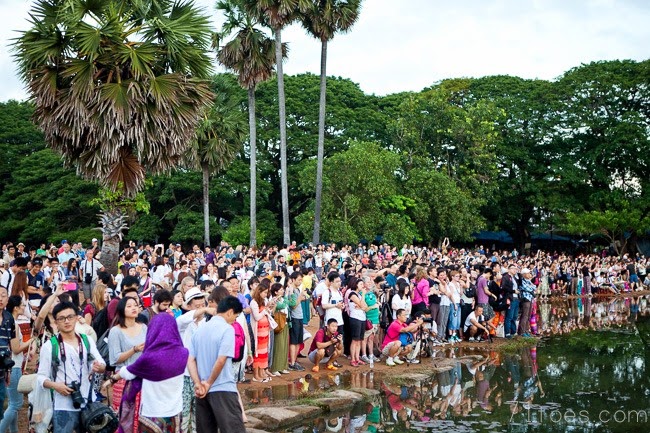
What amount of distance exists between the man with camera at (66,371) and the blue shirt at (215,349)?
836 mm

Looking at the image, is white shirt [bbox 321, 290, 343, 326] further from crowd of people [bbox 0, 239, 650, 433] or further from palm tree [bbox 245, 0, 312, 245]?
palm tree [bbox 245, 0, 312, 245]

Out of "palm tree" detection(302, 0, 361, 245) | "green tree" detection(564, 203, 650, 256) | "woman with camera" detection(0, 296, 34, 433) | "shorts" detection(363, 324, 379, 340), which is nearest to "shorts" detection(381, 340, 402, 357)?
"shorts" detection(363, 324, 379, 340)

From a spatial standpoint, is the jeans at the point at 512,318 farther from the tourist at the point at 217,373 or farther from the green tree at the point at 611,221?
the green tree at the point at 611,221

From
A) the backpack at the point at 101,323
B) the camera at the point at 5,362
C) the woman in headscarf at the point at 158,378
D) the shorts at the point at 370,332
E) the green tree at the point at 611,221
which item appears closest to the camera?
the woman in headscarf at the point at 158,378

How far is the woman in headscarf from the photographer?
554cm

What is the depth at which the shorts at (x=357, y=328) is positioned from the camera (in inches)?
501

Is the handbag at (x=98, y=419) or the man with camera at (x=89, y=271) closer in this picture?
the handbag at (x=98, y=419)

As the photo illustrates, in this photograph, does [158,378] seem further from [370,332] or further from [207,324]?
[370,332]

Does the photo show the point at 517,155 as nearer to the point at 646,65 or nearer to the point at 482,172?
the point at 482,172

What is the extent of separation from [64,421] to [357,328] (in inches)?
296

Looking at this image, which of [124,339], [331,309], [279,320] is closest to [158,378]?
[124,339]

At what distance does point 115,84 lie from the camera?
1328cm

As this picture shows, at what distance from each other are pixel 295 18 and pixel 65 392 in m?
24.5

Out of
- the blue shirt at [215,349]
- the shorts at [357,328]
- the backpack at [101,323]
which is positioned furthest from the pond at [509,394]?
the blue shirt at [215,349]
